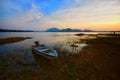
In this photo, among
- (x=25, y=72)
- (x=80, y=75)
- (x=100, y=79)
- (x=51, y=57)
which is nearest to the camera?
(x=100, y=79)

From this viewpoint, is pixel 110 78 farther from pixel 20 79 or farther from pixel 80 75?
pixel 20 79

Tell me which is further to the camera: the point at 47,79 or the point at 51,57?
the point at 51,57

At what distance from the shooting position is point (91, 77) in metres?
7.28

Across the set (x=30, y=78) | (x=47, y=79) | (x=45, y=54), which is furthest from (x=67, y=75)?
(x=45, y=54)

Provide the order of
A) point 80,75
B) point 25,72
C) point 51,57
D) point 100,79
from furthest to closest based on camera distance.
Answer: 1. point 51,57
2. point 25,72
3. point 80,75
4. point 100,79

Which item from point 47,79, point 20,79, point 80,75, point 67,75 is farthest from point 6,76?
point 80,75

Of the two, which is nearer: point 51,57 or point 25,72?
point 25,72

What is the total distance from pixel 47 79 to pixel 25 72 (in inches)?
97.1

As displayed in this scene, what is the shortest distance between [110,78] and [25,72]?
6.38 meters

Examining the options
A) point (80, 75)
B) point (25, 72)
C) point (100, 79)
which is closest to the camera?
point (100, 79)

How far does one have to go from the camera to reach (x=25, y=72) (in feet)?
28.2

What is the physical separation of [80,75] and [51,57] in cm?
475

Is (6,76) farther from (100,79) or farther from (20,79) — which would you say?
(100,79)

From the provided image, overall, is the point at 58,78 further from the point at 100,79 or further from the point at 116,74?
the point at 116,74
